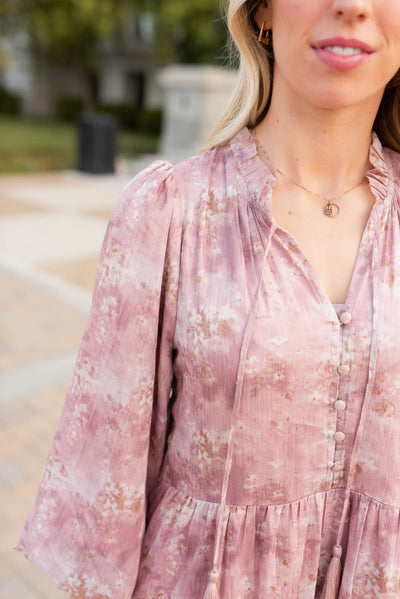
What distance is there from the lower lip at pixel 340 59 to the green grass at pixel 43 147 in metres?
13.8

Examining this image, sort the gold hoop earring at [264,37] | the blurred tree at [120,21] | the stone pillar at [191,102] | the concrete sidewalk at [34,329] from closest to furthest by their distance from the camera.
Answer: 1. the gold hoop earring at [264,37]
2. the concrete sidewalk at [34,329]
3. the stone pillar at [191,102]
4. the blurred tree at [120,21]

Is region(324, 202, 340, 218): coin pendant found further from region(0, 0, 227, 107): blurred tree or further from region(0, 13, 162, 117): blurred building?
region(0, 13, 162, 117): blurred building

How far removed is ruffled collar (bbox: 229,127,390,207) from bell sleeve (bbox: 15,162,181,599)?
15 cm

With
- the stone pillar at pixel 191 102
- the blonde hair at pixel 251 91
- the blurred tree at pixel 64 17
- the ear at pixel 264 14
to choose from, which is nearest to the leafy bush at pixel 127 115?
the blurred tree at pixel 64 17

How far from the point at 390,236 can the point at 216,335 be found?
1.39 ft

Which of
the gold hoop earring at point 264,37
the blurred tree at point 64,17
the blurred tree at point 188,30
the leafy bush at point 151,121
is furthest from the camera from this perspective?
the leafy bush at point 151,121

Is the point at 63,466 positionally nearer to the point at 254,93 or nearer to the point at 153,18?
the point at 254,93

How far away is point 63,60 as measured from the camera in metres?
31.4

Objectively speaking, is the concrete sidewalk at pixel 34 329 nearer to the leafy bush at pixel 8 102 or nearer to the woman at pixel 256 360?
the woman at pixel 256 360

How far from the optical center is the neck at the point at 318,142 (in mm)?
1203

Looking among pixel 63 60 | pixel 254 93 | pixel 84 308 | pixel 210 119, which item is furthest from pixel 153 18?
pixel 254 93

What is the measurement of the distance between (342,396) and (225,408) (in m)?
0.23

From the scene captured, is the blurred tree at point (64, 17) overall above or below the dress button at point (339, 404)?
above

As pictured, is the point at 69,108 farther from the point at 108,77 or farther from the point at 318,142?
the point at 318,142
